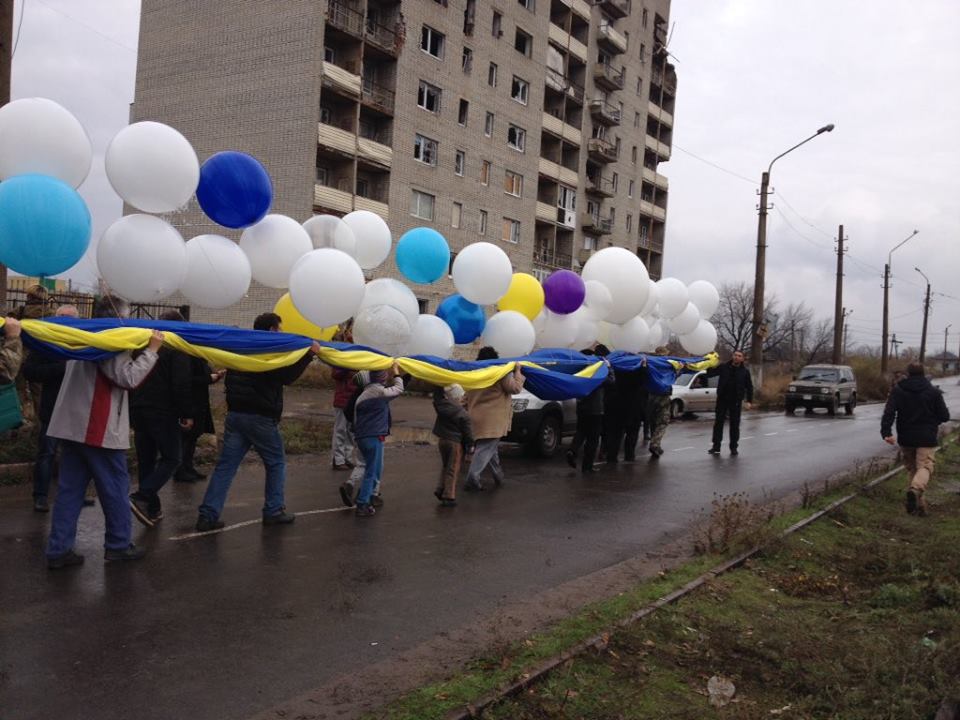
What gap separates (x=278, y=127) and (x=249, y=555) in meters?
27.3

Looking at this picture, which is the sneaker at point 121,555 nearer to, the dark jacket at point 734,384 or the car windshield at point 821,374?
the dark jacket at point 734,384

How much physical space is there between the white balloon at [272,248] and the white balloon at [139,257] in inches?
49.1

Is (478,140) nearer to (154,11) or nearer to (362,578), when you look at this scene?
(154,11)

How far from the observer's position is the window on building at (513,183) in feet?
135

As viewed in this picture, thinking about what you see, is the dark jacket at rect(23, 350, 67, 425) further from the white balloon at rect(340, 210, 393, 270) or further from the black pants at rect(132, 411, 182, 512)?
the white balloon at rect(340, 210, 393, 270)

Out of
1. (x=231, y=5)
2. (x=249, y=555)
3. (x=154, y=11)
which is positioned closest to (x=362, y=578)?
(x=249, y=555)

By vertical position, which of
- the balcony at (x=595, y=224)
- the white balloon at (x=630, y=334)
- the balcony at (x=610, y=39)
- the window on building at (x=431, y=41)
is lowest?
the white balloon at (x=630, y=334)

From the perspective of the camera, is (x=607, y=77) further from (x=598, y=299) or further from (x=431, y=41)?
(x=598, y=299)

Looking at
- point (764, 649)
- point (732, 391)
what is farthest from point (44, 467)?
point (732, 391)

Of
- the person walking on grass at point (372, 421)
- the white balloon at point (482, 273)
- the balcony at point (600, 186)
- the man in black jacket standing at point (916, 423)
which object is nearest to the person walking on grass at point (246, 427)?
the person walking on grass at point (372, 421)

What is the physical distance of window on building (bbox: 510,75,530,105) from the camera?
4200cm

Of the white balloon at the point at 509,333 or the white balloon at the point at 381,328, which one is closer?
the white balloon at the point at 381,328

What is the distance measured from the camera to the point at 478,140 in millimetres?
38781

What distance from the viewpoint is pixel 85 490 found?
597cm
